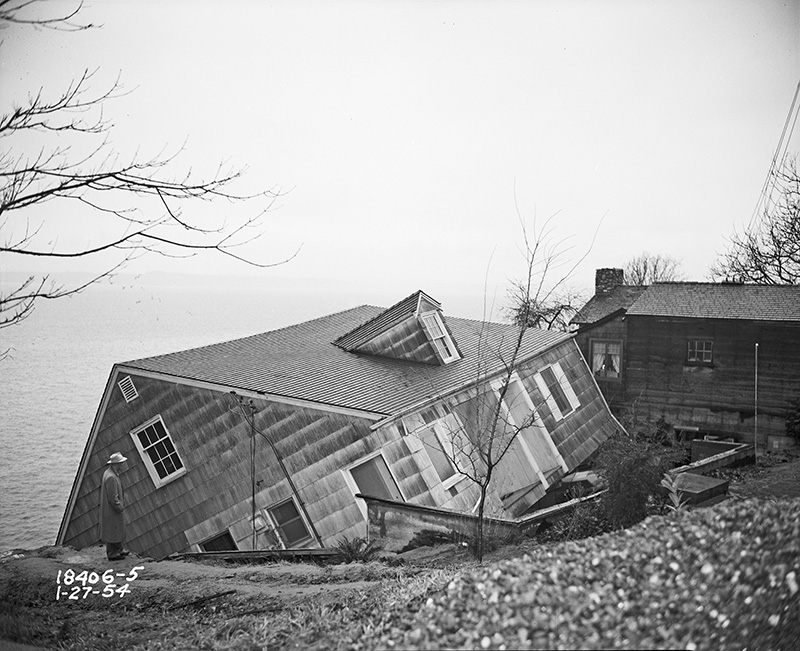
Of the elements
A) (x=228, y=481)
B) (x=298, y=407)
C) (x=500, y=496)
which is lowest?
(x=500, y=496)

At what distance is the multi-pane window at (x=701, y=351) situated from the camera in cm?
862

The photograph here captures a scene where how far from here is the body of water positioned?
895cm

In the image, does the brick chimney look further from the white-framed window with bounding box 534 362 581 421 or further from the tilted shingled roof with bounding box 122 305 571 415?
the white-framed window with bounding box 534 362 581 421

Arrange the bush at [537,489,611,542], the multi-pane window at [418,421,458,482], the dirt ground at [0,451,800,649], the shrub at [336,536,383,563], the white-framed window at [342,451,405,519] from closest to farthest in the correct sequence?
the dirt ground at [0,451,800,649], the bush at [537,489,611,542], the shrub at [336,536,383,563], the white-framed window at [342,451,405,519], the multi-pane window at [418,421,458,482]

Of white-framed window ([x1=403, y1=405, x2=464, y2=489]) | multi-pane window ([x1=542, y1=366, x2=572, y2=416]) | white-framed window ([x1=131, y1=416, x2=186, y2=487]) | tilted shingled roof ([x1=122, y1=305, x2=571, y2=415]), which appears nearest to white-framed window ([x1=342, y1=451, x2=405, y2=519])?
white-framed window ([x1=403, y1=405, x2=464, y2=489])

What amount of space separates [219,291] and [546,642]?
1210cm

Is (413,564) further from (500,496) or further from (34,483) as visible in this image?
(34,483)

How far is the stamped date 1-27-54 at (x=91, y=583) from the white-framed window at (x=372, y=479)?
120 inches

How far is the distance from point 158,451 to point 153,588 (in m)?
4.78

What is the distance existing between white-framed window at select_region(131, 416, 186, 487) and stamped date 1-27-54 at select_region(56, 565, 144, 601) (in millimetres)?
3858

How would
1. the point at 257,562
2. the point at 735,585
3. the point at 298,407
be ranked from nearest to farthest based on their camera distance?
the point at 735,585, the point at 257,562, the point at 298,407

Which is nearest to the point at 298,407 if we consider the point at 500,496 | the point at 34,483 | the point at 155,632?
the point at 500,496

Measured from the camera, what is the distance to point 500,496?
8.95 meters

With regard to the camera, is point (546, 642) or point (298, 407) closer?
point (546, 642)
